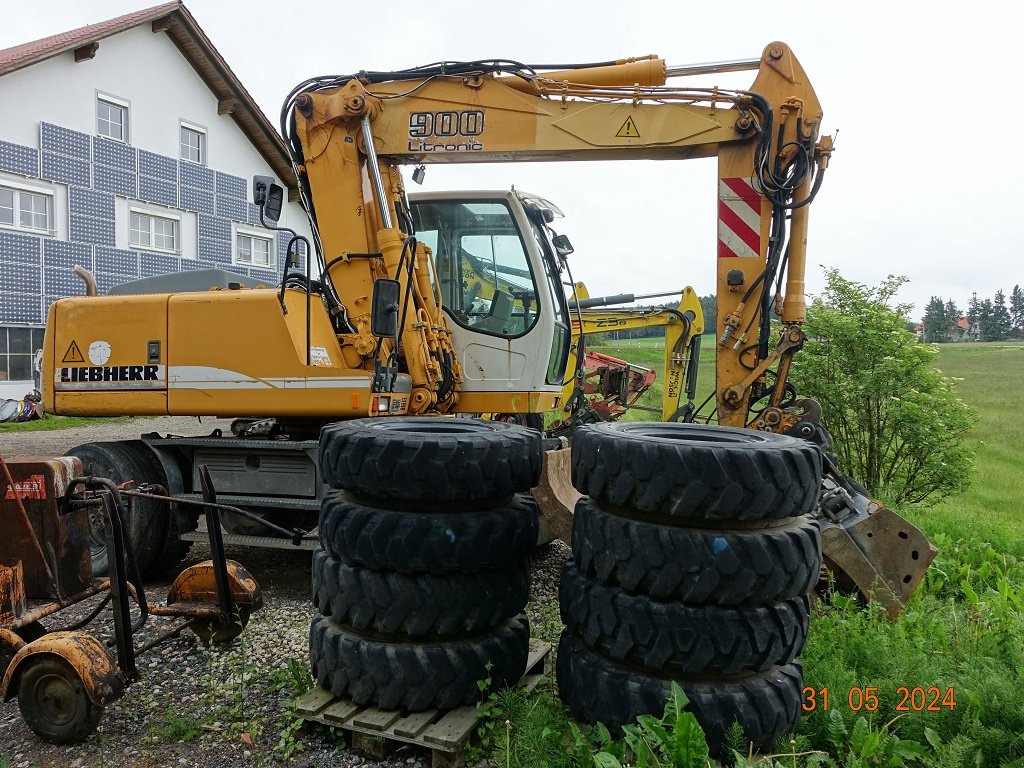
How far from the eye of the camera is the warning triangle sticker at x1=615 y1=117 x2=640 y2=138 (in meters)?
5.66

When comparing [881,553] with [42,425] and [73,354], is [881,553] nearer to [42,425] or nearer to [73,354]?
[73,354]

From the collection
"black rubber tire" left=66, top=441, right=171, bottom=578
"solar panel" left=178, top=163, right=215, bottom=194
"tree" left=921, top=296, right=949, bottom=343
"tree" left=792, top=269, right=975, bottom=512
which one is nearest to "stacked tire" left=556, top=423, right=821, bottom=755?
"black rubber tire" left=66, top=441, right=171, bottom=578

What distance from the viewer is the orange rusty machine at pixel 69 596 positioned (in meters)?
3.33

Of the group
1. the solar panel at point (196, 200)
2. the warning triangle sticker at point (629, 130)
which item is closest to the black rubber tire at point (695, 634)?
the warning triangle sticker at point (629, 130)

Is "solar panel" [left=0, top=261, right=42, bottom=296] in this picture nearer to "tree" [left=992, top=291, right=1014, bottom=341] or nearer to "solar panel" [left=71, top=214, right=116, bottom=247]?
"solar panel" [left=71, top=214, right=116, bottom=247]

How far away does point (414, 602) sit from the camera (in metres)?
3.20

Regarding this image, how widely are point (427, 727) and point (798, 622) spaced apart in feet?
5.06

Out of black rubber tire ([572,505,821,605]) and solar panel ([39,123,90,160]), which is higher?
solar panel ([39,123,90,160])

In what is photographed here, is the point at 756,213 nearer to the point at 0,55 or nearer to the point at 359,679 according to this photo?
the point at 359,679

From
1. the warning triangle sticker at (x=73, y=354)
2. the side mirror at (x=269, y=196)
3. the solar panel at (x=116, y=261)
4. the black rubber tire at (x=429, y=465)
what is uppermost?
the solar panel at (x=116, y=261)

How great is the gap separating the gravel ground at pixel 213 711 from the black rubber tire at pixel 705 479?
4.66 ft

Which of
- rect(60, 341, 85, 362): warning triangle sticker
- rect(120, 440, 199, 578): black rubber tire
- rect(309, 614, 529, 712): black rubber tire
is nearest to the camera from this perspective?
rect(309, 614, 529, 712): black rubber tire

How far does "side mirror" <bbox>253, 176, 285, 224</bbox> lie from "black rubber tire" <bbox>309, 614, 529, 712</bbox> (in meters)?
3.75

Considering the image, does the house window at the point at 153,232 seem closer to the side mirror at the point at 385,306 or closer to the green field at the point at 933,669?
the side mirror at the point at 385,306
